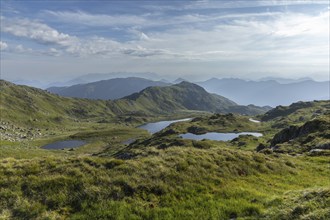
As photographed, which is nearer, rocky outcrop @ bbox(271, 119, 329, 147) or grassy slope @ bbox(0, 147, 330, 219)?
grassy slope @ bbox(0, 147, 330, 219)

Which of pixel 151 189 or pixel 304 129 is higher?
pixel 151 189

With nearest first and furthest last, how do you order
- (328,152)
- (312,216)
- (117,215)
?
(312,216)
(117,215)
(328,152)

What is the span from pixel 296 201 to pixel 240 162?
8546 mm

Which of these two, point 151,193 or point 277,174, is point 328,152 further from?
point 151,193

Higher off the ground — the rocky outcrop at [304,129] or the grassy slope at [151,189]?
the grassy slope at [151,189]

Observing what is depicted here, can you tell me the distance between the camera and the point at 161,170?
20.4m

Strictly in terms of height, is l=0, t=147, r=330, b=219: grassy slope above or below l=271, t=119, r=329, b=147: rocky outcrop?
above

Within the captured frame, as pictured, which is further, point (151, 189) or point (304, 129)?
point (304, 129)

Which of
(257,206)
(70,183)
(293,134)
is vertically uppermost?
(70,183)

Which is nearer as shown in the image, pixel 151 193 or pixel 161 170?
pixel 151 193

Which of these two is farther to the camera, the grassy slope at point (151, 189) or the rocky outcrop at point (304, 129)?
the rocky outcrop at point (304, 129)

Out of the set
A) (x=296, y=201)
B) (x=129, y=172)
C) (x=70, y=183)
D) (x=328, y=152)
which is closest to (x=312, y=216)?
(x=296, y=201)

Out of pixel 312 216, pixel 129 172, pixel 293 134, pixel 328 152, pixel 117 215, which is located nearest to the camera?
pixel 312 216

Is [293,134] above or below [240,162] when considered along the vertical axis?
below
